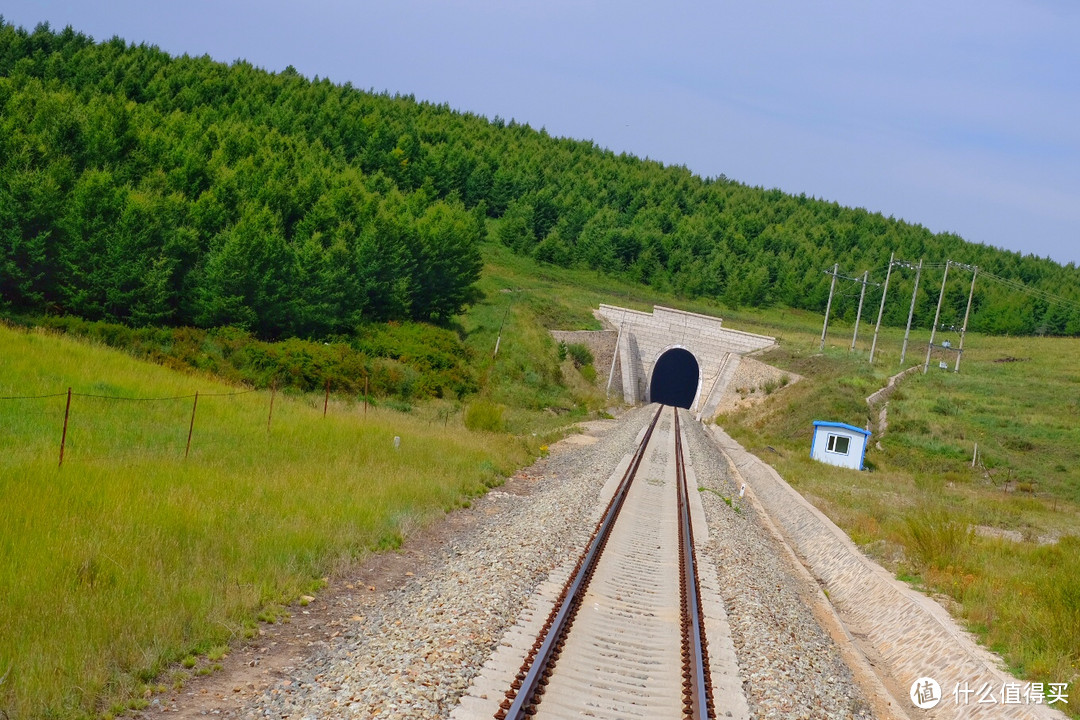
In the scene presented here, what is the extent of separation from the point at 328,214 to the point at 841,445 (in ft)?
107

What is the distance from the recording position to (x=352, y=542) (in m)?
11.9

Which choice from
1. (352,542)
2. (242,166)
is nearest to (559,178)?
(242,166)

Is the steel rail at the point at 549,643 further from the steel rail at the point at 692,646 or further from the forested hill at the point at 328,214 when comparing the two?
the forested hill at the point at 328,214

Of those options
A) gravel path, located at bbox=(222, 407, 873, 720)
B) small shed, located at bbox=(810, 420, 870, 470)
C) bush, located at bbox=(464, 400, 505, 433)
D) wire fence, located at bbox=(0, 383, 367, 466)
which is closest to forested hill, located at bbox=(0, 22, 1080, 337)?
bush, located at bbox=(464, 400, 505, 433)

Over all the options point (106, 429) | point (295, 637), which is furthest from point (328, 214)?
point (295, 637)

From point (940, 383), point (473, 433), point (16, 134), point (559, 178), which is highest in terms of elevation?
point (559, 178)

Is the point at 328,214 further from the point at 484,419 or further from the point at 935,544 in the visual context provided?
the point at 935,544

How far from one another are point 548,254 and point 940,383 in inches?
2023

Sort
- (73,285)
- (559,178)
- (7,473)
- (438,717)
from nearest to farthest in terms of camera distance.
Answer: (438,717) < (7,473) < (73,285) < (559,178)

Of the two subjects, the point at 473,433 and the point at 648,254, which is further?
the point at 648,254

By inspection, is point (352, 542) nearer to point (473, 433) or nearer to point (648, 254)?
point (473, 433)

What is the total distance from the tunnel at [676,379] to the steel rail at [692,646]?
6809cm

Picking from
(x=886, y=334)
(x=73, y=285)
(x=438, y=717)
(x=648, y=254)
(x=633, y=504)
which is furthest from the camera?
(x=648, y=254)

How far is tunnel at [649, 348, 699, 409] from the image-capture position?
83375 mm
